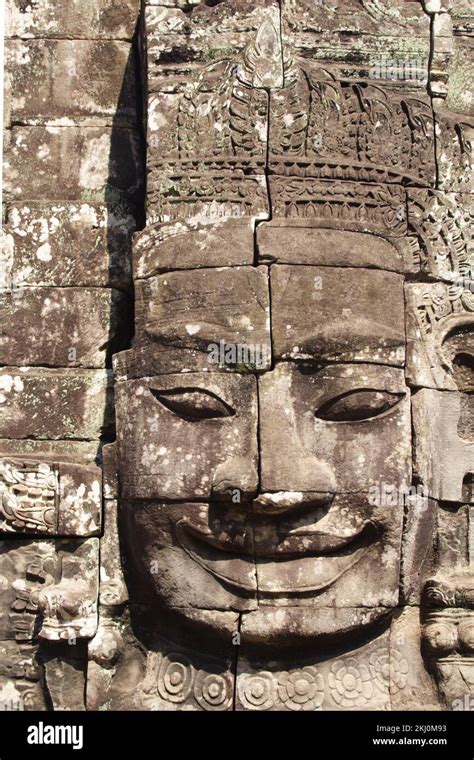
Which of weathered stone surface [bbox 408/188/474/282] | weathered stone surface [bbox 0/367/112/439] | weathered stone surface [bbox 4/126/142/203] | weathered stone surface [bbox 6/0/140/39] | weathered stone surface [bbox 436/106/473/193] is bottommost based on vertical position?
weathered stone surface [bbox 0/367/112/439]

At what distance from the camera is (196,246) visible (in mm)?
10047

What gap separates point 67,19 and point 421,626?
16.0 ft

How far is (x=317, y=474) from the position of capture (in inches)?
381

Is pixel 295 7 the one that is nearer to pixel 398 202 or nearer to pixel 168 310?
pixel 398 202

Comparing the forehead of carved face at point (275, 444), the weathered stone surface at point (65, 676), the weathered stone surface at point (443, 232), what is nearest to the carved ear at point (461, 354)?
the weathered stone surface at point (443, 232)

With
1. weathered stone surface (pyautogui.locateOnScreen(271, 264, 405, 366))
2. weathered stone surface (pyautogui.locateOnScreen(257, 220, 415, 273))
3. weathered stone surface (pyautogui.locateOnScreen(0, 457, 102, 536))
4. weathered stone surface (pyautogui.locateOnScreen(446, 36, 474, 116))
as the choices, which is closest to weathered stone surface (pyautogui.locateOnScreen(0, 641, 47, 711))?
weathered stone surface (pyautogui.locateOnScreen(0, 457, 102, 536))

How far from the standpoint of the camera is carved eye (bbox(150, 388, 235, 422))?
9.85m

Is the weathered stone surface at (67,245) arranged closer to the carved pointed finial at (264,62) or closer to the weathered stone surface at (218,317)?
the weathered stone surface at (218,317)

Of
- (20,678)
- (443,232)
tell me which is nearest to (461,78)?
(443,232)

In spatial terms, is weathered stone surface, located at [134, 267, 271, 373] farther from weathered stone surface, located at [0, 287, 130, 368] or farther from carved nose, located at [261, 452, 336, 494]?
weathered stone surface, located at [0, 287, 130, 368]

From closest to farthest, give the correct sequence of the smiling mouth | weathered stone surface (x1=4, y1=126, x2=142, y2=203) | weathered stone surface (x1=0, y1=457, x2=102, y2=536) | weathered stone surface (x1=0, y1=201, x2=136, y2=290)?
1. the smiling mouth
2. weathered stone surface (x1=0, y1=457, x2=102, y2=536)
3. weathered stone surface (x1=0, y1=201, x2=136, y2=290)
4. weathered stone surface (x1=4, y1=126, x2=142, y2=203)

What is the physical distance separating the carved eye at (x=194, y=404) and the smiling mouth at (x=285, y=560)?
645 mm

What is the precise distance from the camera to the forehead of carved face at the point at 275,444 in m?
9.75

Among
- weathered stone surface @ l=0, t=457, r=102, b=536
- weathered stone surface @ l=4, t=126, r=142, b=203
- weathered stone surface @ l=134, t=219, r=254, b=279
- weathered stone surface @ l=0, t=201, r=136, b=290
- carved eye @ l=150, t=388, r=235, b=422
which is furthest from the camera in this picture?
weathered stone surface @ l=4, t=126, r=142, b=203
